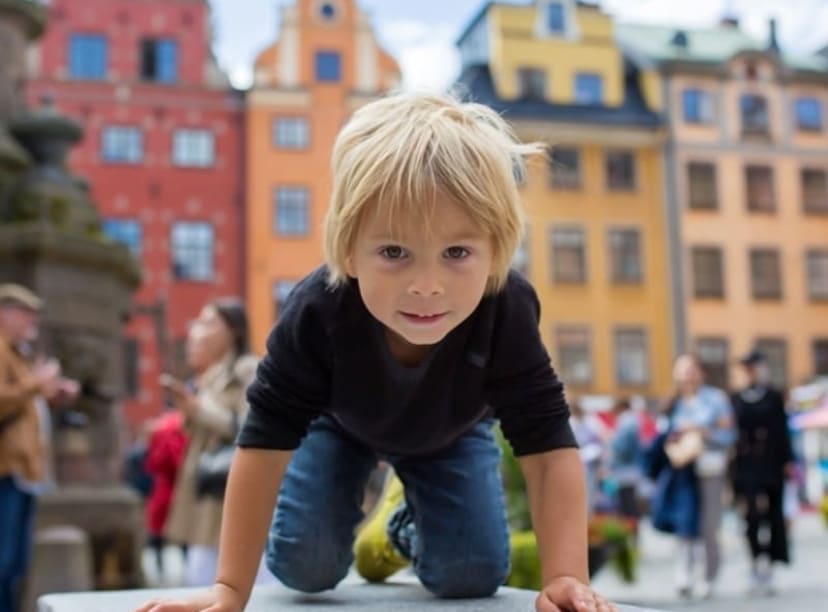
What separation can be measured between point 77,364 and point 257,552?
7.27m

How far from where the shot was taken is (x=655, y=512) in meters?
9.06

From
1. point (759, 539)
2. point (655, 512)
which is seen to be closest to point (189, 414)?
point (655, 512)

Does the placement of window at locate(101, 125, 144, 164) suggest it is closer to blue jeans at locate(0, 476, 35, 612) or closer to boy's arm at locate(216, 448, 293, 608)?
blue jeans at locate(0, 476, 35, 612)

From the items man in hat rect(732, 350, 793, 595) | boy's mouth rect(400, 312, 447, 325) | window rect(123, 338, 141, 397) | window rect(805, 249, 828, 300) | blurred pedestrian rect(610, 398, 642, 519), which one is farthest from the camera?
window rect(805, 249, 828, 300)

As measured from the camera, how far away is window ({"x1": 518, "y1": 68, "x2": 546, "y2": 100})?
35.9 metres

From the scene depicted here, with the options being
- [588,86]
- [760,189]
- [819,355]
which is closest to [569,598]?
[588,86]

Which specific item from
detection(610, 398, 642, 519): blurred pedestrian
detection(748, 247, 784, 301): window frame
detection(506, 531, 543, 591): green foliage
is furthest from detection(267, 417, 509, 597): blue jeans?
detection(748, 247, 784, 301): window frame

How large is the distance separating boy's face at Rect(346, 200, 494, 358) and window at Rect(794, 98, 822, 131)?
3799 cm

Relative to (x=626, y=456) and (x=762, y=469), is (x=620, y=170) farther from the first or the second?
(x=762, y=469)

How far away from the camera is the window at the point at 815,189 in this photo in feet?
123

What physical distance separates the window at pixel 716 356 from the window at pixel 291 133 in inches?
507

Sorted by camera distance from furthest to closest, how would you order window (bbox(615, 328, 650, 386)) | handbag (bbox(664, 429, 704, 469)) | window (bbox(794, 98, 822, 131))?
window (bbox(794, 98, 822, 131)), window (bbox(615, 328, 650, 386)), handbag (bbox(664, 429, 704, 469))

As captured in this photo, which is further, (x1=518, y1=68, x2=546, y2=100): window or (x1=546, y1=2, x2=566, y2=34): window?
(x1=546, y1=2, x2=566, y2=34): window

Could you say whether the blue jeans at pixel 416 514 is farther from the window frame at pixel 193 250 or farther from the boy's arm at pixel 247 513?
the window frame at pixel 193 250
